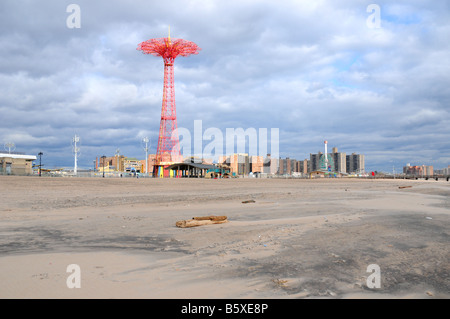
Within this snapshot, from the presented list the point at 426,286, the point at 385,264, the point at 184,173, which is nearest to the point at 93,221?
the point at 385,264

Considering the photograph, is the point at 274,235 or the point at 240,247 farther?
the point at 274,235

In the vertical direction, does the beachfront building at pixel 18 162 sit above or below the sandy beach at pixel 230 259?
above

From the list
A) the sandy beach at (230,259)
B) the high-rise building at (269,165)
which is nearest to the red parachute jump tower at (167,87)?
the sandy beach at (230,259)

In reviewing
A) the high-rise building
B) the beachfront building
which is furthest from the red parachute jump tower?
the high-rise building

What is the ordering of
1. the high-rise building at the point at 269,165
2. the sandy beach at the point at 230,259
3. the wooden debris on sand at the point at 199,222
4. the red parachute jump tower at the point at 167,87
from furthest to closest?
the high-rise building at the point at 269,165
the red parachute jump tower at the point at 167,87
the wooden debris on sand at the point at 199,222
the sandy beach at the point at 230,259

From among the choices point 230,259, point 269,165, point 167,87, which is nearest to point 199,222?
point 230,259

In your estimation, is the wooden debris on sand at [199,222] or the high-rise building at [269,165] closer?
the wooden debris on sand at [199,222]

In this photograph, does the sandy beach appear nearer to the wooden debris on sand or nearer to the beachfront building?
the wooden debris on sand

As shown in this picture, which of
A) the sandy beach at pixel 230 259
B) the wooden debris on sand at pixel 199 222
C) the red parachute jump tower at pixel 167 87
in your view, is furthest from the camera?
the red parachute jump tower at pixel 167 87

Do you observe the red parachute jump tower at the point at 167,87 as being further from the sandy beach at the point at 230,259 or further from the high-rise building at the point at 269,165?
the high-rise building at the point at 269,165

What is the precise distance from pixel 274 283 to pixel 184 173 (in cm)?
8105

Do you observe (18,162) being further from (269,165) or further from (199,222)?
(269,165)

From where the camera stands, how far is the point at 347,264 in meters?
5.86
